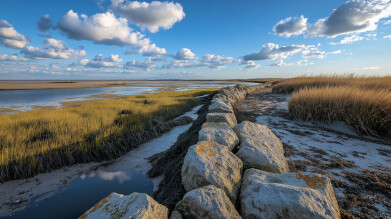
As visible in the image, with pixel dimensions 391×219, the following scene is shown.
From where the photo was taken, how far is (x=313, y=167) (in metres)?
2.12

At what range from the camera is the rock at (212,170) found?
1.51 m

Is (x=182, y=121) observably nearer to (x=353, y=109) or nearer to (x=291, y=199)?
(x=353, y=109)

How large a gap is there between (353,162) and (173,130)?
4.85 metres

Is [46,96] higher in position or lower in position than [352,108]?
lower

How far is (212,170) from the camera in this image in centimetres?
157

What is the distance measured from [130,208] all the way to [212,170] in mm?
785

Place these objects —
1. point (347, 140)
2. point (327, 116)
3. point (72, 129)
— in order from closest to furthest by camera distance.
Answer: point (347, 140) < point (327, 116) < point (72, 129)

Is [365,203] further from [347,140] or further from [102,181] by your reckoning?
[102,181]

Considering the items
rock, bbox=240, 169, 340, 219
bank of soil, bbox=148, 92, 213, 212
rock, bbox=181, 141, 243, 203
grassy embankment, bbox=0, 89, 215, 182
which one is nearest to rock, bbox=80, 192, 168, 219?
rock, bbox=181, 141, 243, 203

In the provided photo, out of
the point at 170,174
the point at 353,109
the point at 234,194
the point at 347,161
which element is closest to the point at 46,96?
the point at 170,174

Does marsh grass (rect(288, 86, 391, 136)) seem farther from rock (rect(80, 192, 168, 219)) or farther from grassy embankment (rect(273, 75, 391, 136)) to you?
rock (rect(80, 192, 168, 219))

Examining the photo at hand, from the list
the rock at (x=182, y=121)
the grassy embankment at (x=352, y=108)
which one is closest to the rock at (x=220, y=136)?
the grassy embankment at (x=352, y=108)

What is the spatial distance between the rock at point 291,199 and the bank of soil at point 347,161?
13.0 inches

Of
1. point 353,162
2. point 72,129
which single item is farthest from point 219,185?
point 72,129
